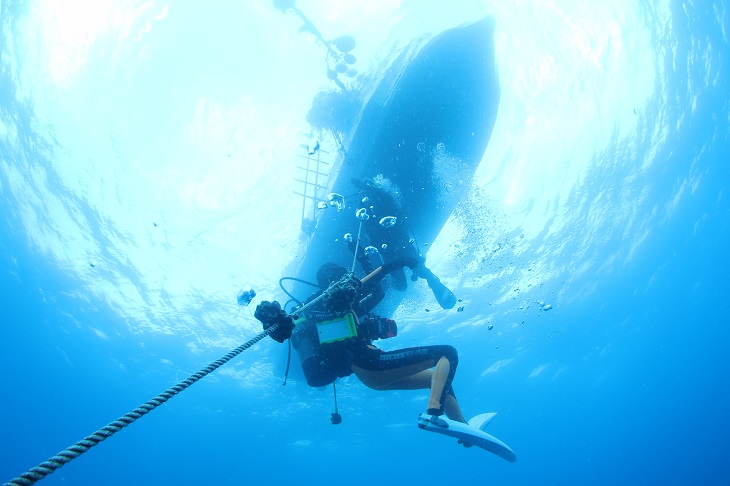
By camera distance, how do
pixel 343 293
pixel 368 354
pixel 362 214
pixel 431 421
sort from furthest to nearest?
pixel 362 214 < pixel 368 354 < pixel 343 293 < pixel 431 421

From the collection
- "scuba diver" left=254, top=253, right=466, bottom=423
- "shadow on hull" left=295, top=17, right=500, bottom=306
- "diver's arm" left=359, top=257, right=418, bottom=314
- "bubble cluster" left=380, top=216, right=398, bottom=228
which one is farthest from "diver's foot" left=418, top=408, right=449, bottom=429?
"bubble cluster" left=380, top=216, right=398, bottom=228

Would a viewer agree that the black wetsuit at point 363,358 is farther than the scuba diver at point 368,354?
Yes

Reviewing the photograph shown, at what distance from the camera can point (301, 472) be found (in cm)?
5047

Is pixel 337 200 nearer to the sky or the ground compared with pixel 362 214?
nearer to the sky

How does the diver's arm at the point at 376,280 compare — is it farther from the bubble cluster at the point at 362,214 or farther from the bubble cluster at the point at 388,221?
the bubble cluster at the point at 362,214

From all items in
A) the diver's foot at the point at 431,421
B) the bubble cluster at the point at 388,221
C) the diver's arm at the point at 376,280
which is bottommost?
the diver's foot at the point at 431,421

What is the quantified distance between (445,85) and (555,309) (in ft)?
61.8

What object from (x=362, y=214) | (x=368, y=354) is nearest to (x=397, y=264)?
(x=368, y=354)

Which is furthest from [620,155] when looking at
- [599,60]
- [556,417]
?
[556,417]

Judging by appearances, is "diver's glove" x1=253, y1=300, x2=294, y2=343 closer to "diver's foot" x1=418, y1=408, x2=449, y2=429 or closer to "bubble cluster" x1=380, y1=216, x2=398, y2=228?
"diver's foot" x1=418, y1=408, x2=449, y2=429

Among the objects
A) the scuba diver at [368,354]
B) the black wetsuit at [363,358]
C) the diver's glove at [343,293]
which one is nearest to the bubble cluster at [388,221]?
the scuba diver at [368,354]

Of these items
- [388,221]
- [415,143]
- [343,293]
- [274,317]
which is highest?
[415,143]

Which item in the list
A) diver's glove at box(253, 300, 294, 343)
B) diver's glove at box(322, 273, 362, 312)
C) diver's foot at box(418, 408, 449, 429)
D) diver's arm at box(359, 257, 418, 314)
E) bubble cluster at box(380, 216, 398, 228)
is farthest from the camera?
bubble cluster at box(380, 216, 398, 228)

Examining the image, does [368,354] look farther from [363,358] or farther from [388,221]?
[388,221]
